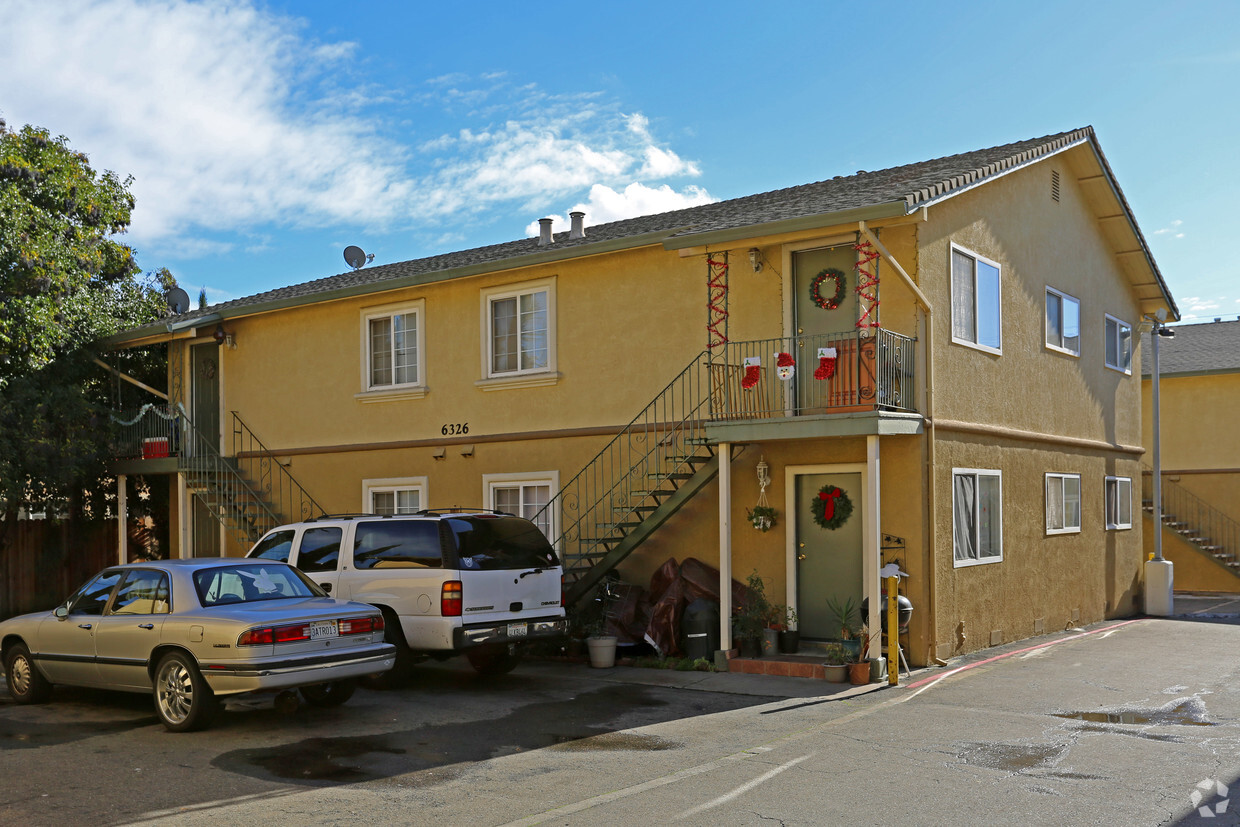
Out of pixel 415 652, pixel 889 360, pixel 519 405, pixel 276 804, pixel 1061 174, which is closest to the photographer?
pixel 276 804

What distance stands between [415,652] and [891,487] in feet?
19.1

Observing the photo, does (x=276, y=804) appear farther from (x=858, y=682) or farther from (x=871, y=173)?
(x=871, y=173)

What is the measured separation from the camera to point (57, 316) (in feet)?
64.2

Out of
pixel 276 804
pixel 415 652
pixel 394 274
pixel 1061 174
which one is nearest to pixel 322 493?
pixel 394 274

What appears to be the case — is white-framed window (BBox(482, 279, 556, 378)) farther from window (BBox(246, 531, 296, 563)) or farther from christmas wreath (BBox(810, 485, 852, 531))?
window (BBox(246, 531, 296, 563))

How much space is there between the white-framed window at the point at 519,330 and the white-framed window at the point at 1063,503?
7767 millimetres

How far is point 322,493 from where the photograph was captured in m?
18.8

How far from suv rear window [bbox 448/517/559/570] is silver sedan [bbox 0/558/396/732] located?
1.59m

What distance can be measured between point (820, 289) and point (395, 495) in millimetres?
7962

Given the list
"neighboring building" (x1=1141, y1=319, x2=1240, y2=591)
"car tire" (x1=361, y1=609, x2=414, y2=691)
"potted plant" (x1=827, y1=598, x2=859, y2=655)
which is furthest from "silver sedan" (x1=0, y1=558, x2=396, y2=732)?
"neighboring building" (x1=1141, y1=319, x2=1240, y2=591)

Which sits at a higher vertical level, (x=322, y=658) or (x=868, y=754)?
(x=322, y=658)

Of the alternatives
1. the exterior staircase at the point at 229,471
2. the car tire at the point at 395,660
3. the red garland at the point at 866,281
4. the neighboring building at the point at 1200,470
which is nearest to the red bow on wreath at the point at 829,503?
the red garland at the point at 866,281

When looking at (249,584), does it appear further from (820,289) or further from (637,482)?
(820,289)

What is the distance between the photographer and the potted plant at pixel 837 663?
1203cm
